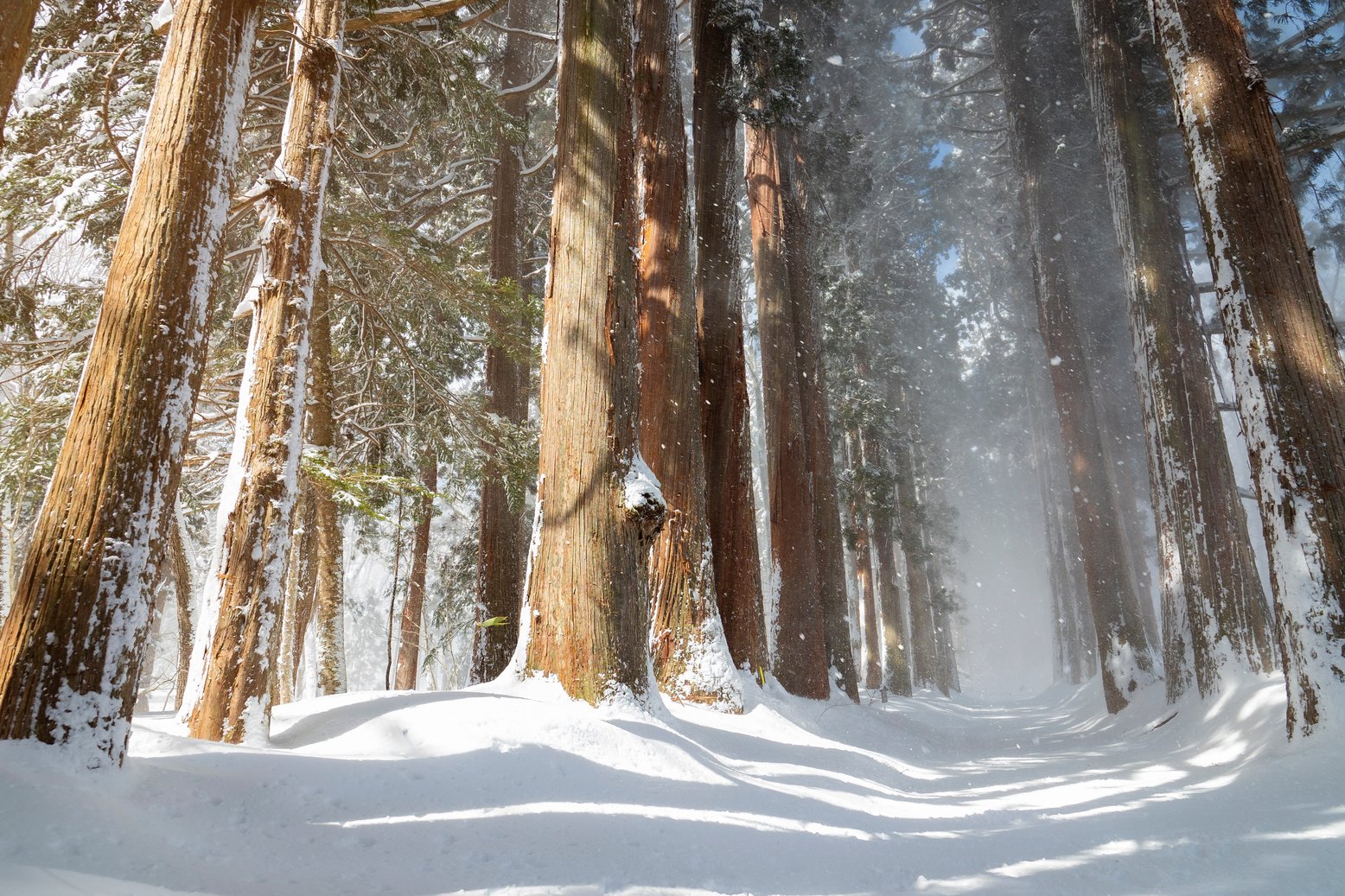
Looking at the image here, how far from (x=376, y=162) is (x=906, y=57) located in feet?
64.3

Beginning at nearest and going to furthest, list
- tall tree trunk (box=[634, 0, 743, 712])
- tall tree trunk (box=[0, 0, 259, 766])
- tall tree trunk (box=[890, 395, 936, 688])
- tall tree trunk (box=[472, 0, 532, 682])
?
tall tree trunk (box=[0, 0, 259, 766]) < tall tree trunk (box=[634, 0, 743, 712]) < tall tree trunk (box=[472, 0, 532, 682]) < tall tree trunk (box=[890, 395, 936, 688])

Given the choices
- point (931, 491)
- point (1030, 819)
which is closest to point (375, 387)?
point (1030, 819)

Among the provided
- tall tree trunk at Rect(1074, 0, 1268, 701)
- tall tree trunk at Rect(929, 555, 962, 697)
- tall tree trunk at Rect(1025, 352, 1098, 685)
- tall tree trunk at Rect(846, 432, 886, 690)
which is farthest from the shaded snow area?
tall tree trunk at Rect(1025, 352, 1098, 685)

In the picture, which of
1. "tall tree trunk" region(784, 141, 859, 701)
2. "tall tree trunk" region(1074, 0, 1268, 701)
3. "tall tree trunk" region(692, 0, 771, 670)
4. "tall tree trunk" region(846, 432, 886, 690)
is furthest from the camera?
"tall tree trunk" region(846, 432, 886, 690)

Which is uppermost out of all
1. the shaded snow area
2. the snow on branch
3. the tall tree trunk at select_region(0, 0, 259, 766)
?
the snow on branch

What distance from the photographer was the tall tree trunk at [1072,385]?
10203mm

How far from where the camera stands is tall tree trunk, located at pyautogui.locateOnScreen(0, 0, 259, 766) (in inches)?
88.6

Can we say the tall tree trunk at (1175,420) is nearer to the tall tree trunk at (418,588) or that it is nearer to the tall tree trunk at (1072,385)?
the tall tree trunk at (1072,385)

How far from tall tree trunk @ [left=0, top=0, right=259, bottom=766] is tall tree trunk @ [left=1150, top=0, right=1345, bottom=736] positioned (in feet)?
19.5

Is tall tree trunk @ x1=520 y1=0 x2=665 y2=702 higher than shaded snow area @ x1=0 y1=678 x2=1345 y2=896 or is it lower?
higher

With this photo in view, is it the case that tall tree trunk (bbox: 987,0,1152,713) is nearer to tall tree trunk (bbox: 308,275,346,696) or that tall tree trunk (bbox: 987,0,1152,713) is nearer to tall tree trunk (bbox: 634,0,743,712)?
tall tree trunk (bbox: 634,0,743,712)

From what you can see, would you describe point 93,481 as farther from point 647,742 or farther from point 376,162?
point 376,162

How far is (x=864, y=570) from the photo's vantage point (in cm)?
1738

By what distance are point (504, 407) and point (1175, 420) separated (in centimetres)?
784
